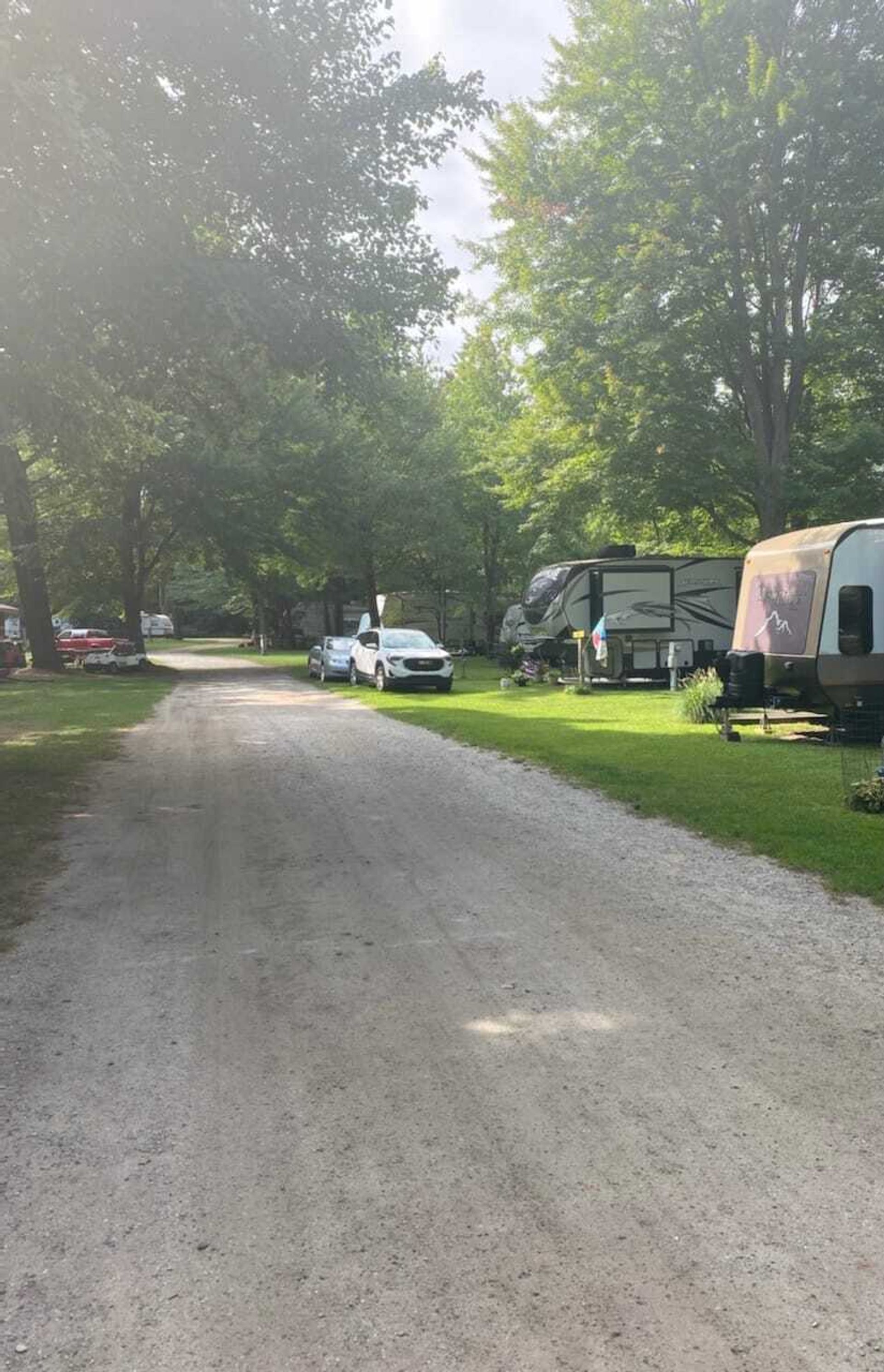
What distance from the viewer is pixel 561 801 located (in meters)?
9.18

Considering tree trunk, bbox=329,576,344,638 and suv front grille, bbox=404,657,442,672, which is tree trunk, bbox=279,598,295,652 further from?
suv front grille, bbox=404,657,442,672

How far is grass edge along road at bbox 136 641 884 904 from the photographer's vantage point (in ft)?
23.2

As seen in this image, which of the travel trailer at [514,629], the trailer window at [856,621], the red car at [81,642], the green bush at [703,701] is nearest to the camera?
the trailer window at [856,621]

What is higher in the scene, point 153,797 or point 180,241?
point 180,241

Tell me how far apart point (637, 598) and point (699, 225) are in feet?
27.5

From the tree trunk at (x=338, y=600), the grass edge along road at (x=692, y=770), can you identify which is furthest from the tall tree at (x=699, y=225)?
the tree trunk at (x=338, y=600)

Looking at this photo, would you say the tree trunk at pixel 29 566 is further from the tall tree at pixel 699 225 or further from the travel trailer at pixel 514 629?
the tall tree at pixel 699 225

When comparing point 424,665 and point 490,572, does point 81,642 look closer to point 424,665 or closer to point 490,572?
point 490,572

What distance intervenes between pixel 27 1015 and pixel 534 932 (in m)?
2.55

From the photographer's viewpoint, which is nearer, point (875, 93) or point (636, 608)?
point (875, 93)

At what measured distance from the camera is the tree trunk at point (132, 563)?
115 feet

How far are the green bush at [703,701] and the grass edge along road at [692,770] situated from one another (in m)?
0.25

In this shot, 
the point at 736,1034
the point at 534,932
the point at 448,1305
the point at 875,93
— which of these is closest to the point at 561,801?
the point at 534,932

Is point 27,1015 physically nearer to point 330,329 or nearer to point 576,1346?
point 576,1346
